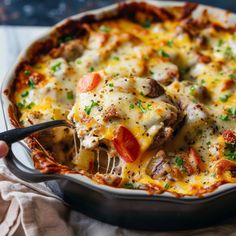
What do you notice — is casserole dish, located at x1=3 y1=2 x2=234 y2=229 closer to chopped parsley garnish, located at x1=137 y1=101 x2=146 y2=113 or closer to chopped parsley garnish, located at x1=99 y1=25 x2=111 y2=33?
chopped parsley garnish, located at x1=137 y1=101 x2=146 y2=113

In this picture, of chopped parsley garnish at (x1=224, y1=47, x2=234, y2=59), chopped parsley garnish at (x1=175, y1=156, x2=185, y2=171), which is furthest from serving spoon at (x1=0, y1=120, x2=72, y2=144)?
chopped parsley garnish at (x1=224, y1=47, x2=234, y2=59)

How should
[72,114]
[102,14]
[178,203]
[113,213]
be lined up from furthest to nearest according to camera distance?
[102,14]
[72,114]
[113,213]
[178,203]

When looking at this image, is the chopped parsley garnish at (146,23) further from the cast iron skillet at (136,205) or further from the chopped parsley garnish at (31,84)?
the cast iron skillet at (136,205)

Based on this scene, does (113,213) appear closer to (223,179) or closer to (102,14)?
(223,179)

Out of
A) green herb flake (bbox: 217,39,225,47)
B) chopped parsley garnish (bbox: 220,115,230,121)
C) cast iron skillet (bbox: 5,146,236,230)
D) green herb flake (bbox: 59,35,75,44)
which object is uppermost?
green herb flake (bbox: 59,35,75,44)

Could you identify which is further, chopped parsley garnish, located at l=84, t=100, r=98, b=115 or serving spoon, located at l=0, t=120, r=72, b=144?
chopped parsley garnish, located at l=84, t=100, r=98, b=115

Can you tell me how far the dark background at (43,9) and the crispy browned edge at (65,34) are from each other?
1589 mm

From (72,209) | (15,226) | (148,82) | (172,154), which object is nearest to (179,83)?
(148,82)

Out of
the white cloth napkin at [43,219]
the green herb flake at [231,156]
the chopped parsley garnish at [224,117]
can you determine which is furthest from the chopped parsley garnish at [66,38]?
the green herb flake at [231,156]

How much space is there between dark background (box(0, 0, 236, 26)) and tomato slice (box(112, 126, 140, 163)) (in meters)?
3.11

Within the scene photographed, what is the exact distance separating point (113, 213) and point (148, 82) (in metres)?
0.90

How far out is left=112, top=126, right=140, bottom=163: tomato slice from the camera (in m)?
3.20

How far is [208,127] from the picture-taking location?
3420 millimetres

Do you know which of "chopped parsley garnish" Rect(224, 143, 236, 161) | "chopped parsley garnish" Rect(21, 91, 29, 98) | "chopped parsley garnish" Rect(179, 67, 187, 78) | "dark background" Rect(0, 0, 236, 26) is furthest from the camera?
"dark background" Rect(0, 0, 236, 26)
